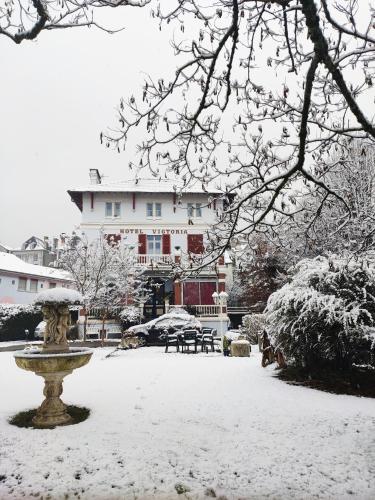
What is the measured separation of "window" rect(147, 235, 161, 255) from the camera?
28484mm

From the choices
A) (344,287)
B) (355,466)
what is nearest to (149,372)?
(344,287)

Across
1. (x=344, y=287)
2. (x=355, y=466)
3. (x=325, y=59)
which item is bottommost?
(x=355, y=466)

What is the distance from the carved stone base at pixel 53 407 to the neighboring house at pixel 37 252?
182 ft

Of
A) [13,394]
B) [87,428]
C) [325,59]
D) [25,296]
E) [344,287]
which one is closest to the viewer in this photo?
[325,59]

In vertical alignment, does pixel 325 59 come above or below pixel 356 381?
above

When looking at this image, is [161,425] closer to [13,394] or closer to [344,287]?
[13,394]

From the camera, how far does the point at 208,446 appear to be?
4.88m

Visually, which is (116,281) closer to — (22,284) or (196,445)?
(22,284)

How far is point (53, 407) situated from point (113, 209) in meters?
23.7

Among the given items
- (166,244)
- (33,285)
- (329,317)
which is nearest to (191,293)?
(166,244)

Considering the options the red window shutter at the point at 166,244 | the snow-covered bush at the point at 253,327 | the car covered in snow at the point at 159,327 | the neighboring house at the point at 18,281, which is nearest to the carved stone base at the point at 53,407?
the car covered in snow at the point at 159,327

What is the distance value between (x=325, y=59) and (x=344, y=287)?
18.5ft

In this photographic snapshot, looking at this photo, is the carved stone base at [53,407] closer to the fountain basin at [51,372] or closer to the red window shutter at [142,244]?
the fountain basin at [51,372]

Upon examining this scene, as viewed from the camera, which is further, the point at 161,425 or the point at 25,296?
the point at 25,296
